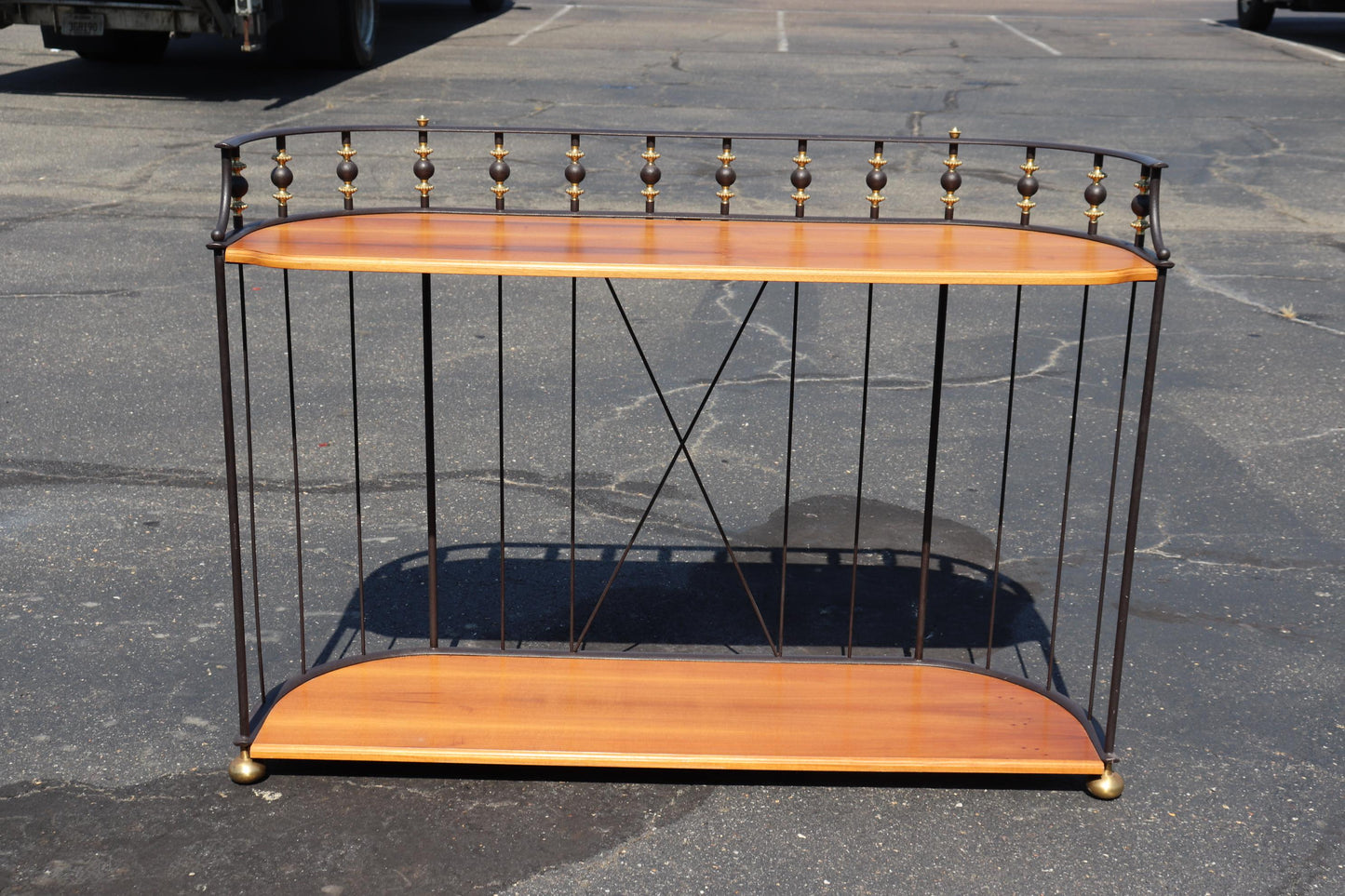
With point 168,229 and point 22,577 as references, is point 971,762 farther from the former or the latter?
point 168,229

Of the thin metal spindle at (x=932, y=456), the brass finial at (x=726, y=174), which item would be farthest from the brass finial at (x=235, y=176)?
the thin metal spindle at (x=932, y=456)

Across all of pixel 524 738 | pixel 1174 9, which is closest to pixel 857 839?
pixel 524 738

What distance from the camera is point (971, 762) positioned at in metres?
3.49

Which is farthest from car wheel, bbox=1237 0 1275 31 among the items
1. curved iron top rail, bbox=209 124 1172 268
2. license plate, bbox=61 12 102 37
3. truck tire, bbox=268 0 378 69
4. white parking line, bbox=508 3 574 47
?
curved iron top rail, bbox=209 124 1172 268

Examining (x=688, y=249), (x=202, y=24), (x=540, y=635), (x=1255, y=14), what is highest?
(x=1255, y=14)

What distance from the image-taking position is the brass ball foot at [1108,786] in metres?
3.52

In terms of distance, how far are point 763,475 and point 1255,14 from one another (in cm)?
1942

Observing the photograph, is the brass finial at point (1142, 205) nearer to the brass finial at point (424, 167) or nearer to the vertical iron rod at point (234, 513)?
the brass finial at point (424, 167)

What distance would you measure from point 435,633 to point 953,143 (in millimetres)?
2084

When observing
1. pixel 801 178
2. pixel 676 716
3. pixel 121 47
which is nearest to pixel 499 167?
pixel 801 178

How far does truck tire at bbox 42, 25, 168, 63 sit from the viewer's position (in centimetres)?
1584

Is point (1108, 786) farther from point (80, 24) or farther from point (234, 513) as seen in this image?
point (80, 24)

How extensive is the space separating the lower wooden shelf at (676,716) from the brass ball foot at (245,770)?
0.06m

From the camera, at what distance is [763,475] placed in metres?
5.74
